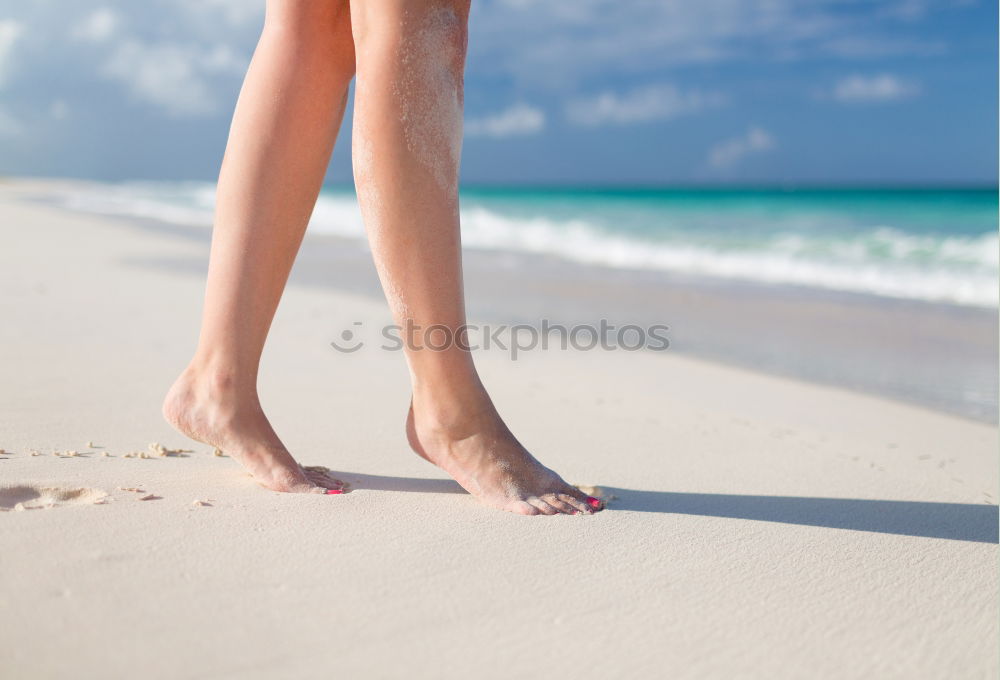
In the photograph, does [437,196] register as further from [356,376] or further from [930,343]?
[930,343]

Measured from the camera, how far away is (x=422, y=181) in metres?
1.25

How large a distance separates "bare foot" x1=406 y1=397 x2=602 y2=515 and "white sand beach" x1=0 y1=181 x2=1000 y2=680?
0.04 metres

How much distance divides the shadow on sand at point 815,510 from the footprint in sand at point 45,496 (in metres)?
0.37

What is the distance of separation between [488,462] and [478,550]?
0.78 feet

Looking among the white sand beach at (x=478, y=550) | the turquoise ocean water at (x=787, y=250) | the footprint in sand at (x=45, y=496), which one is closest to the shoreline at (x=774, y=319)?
the turquoise ocean water at (x=787, y=250)

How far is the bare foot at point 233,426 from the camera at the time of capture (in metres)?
1.32

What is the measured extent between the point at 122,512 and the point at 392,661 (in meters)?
0.50

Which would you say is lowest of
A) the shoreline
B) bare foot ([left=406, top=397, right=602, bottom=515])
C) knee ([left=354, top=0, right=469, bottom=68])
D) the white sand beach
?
the white sand beach

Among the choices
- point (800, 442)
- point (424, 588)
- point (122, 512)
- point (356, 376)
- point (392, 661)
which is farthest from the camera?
point (356, 376)

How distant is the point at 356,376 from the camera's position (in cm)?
235

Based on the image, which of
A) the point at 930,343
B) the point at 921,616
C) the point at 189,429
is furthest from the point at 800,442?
the point at 930,343

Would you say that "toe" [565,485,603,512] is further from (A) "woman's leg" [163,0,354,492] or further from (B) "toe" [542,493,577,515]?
(A) "woman's leg" [163,0,354,492]

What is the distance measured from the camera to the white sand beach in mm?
867

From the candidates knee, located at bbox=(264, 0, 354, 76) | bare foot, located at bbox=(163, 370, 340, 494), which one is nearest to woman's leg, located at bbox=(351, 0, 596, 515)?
knee, located at bbox=(264, 0, 354, 76)
